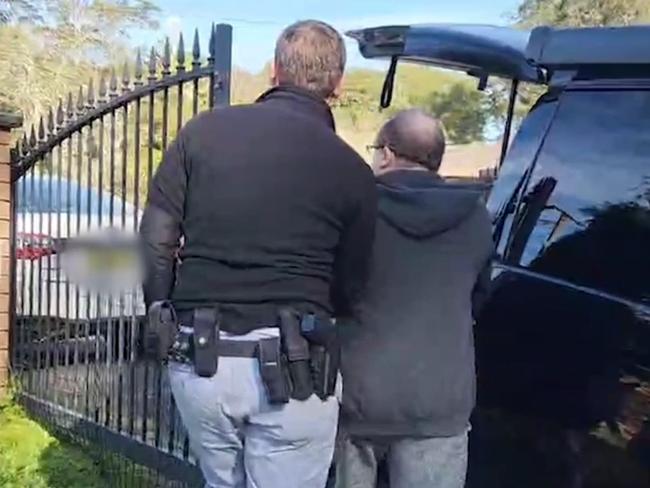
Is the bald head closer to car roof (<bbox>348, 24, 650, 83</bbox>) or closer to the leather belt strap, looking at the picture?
car roof (<bbox>348, 24, 650, 83</bbox>)

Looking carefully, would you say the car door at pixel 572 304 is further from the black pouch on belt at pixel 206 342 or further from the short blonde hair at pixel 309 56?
the black pouch on belt at pixel 206 342

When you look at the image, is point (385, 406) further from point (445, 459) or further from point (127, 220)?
point (127, 220)

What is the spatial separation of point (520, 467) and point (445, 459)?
0.79ft

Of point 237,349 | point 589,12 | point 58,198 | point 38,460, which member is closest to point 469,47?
point 237,349

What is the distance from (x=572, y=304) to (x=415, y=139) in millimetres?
654

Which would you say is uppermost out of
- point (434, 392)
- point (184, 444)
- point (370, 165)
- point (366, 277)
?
point (370, 165)

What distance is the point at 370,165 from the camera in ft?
9.98

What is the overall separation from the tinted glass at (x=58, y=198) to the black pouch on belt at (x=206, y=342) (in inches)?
108

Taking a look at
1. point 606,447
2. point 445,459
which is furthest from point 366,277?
point 606,447

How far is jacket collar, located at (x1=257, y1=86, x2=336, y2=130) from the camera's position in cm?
288

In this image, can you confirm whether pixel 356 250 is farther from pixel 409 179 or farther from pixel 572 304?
pixel 572 304

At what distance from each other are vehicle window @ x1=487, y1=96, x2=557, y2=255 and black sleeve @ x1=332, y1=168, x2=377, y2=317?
42 cm

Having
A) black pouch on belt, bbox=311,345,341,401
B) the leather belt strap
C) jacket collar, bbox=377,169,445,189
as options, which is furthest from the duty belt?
jacket collar, bbox=377,169,445,189

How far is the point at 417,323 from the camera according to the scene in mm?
3020
